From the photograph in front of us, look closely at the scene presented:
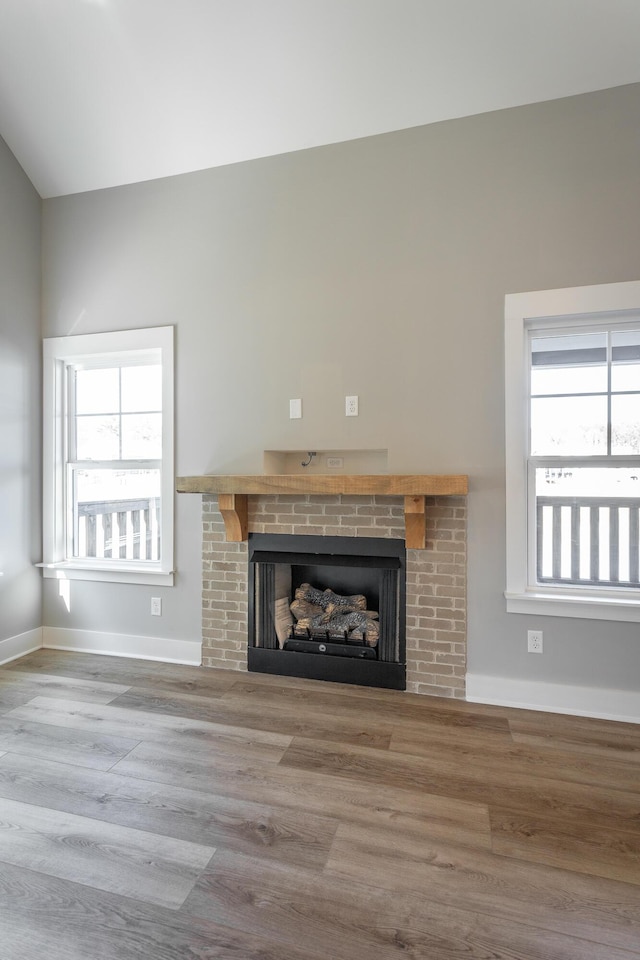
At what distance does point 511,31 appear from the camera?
7.91 feet

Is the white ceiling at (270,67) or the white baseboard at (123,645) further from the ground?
the white ceiling at (270,67)

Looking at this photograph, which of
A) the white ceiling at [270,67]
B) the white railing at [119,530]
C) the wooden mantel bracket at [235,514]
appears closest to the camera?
the white ceiling at [270,67]

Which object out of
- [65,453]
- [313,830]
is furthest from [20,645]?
[313,830]

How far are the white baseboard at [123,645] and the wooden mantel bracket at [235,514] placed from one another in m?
0.75

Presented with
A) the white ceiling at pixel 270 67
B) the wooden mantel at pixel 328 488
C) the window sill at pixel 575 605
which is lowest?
the window sill at pixel 575 605

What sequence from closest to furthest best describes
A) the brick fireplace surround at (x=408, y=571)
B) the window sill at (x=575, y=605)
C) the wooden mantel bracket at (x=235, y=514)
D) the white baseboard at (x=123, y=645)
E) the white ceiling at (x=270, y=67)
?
the white ceiling at (x=270, y=67) → the window sill at (x=575, y=605) → the brick fireplace surround at (x=408, y=571) → the wooden mantel bracket at (x=235, y=514) → the white baseboard at (x=123, y=645)

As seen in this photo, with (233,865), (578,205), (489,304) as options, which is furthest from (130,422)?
(578,205)

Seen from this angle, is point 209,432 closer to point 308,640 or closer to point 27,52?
point 308,640

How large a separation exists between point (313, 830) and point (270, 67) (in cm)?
350

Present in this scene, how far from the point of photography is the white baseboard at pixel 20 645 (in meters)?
3.32

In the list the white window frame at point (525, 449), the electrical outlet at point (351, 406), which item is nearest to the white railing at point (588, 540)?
the white window frame at point (525, 449)

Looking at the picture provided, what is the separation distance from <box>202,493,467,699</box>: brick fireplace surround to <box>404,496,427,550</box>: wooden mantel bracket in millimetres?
71

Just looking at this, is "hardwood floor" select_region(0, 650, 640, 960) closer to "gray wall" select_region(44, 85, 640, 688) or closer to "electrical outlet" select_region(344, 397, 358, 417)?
"gray wall" select_region(44, 85, 640, 688)

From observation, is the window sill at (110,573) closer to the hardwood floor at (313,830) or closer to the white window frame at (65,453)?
the white window frame at (65,453)
